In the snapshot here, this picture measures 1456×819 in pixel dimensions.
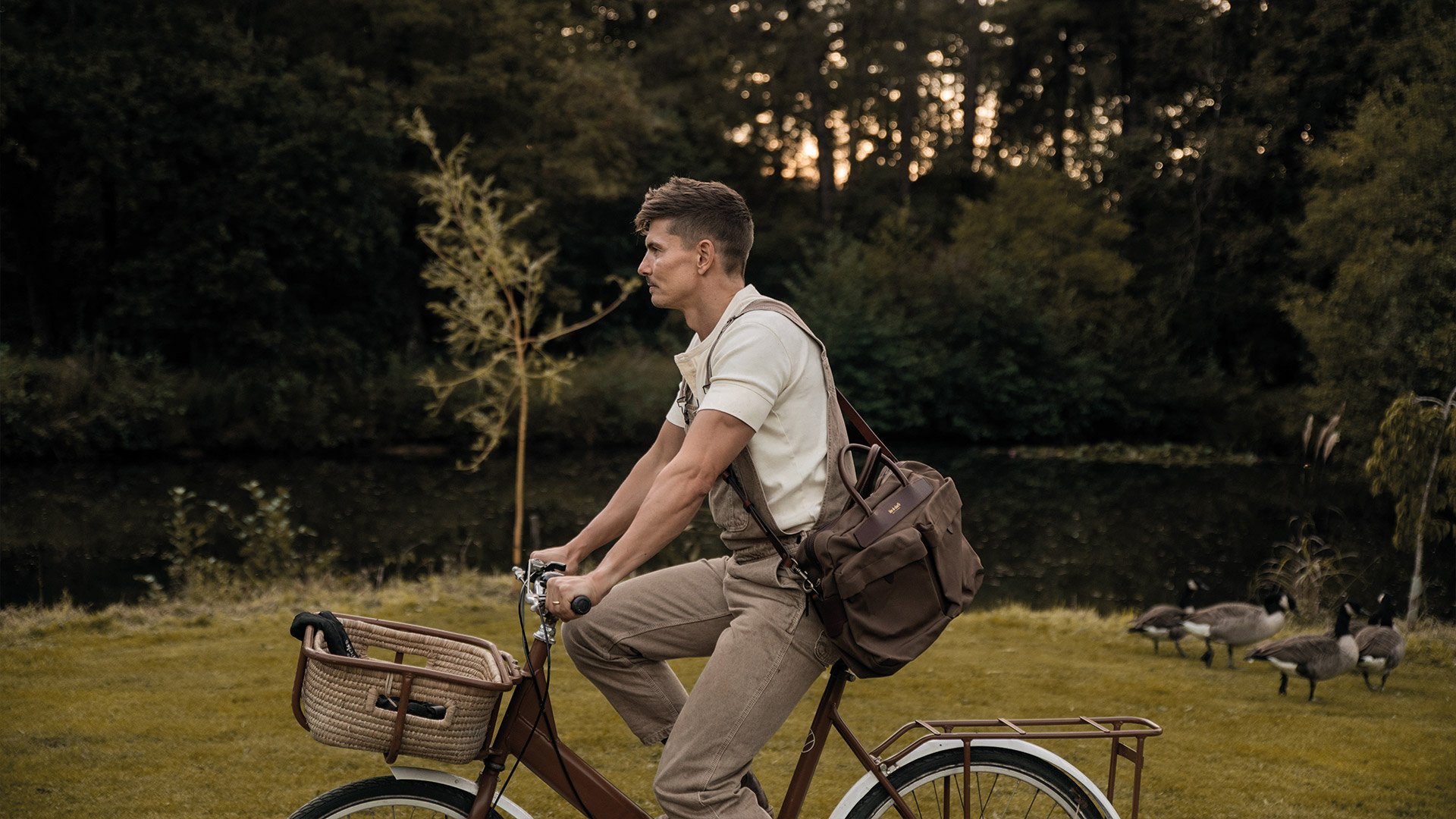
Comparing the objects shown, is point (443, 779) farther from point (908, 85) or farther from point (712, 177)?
point (908, 85)

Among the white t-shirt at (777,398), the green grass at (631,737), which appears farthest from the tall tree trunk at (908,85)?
the white t-shirt at (777,398)

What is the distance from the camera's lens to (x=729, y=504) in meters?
2.84

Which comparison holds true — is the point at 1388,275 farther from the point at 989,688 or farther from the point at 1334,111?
the point at 989,688

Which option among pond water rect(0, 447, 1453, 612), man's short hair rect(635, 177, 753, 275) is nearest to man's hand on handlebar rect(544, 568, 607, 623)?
man's short hair rect(635, 177, 753, 275)

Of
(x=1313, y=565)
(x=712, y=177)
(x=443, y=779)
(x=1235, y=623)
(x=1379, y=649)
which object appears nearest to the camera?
(x=443, y=779)

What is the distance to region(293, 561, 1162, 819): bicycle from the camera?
2730mm

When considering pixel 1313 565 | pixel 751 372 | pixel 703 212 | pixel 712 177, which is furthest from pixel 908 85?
pixel 751 372

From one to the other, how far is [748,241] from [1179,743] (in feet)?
15.1

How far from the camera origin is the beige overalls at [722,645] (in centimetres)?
275

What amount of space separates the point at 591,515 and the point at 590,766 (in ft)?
55.4

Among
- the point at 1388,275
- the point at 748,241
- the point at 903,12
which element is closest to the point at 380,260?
the point at 903,12

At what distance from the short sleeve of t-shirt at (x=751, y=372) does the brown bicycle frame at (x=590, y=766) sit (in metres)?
0.70

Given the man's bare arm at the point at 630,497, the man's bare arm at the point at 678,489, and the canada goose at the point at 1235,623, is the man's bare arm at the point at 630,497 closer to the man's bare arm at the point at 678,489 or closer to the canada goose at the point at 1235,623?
the man's bare arm at the point at 678,489

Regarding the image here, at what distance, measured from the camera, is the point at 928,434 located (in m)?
33.3
